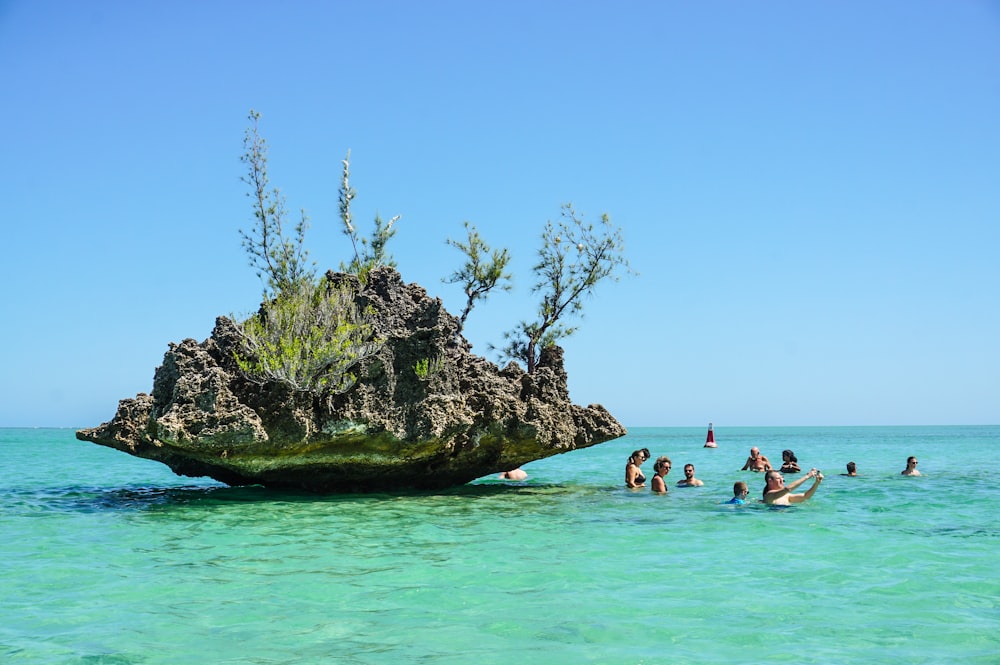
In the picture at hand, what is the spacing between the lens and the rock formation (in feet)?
52.3

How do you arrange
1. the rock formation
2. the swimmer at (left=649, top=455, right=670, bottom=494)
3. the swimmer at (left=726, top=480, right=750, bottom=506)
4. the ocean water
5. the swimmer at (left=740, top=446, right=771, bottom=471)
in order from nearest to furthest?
1. the ocean water
2. the rock formation
3. the swimmer at (left=726, top=480, right=750, bottom=506)
4. the swimmer at (left=649, top=455, right=670, bottom=494)
5. the swimmer at (left=740, top=446, right=771, bottom=471)

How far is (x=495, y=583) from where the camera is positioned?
9.49 meters

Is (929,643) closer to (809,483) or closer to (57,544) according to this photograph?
(57,544)

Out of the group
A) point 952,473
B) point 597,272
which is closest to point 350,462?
point 597,272

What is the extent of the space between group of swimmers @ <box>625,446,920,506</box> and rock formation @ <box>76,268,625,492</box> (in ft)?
4.61

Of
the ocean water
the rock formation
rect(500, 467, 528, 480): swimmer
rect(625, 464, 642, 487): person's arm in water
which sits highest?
the rock formation

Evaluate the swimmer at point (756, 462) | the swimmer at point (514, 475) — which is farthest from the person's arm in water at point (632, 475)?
the swimmer at point (756, 462)

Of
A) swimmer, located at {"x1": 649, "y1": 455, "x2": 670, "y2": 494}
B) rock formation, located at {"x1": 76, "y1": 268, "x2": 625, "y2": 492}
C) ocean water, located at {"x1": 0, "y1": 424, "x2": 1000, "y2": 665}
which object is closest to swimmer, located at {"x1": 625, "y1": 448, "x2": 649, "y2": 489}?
swimmer, located at {"x1": 649, "y1": 455, "x2": 670, "y2": 494}

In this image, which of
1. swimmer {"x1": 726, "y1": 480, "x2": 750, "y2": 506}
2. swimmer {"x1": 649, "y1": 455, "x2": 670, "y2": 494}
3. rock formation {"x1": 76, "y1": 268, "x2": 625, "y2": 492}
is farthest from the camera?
swimmer {"x1": 649, "y1": 455, "x2": 670, "y2": 494}

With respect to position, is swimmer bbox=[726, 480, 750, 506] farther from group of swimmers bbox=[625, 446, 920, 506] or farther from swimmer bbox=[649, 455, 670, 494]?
swimmer bbox=[649, 455, 670, 494]

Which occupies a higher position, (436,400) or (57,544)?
(436,400)

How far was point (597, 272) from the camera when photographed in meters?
23.8

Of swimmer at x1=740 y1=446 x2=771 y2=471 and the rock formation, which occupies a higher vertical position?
the rock formation

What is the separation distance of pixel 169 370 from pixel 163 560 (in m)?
6.39
